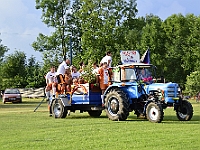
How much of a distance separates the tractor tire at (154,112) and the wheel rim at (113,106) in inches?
56.6

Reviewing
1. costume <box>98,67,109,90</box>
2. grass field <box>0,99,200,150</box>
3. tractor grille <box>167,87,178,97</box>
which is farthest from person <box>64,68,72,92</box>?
tractor grille <box>167,87,178,97</box>

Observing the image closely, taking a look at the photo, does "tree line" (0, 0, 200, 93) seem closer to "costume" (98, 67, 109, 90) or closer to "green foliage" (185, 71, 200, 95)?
"green foliage" (185, 71, 200, 95)

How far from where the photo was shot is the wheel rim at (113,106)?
18172mm

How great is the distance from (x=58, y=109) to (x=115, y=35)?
35.5 m

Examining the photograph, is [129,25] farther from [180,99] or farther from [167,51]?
[180,99]

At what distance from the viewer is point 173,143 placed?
1151 cm

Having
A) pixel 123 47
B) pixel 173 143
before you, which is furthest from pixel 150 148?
pixel 123 47

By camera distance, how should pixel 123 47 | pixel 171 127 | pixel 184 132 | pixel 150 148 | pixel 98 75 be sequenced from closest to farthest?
pixel 150 148, pixel 184 132, pixel 171 127, pixel 98 75, pixel 123 47

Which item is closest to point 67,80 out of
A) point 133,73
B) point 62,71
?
point 62,71

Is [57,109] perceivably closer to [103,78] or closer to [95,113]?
[95,113]

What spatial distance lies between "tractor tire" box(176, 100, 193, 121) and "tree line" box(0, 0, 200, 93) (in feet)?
116

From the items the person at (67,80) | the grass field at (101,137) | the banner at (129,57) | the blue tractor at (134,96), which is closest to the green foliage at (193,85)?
the banner at (129,57)

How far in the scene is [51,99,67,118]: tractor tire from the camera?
20.3 metres

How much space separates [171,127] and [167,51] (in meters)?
45.5
